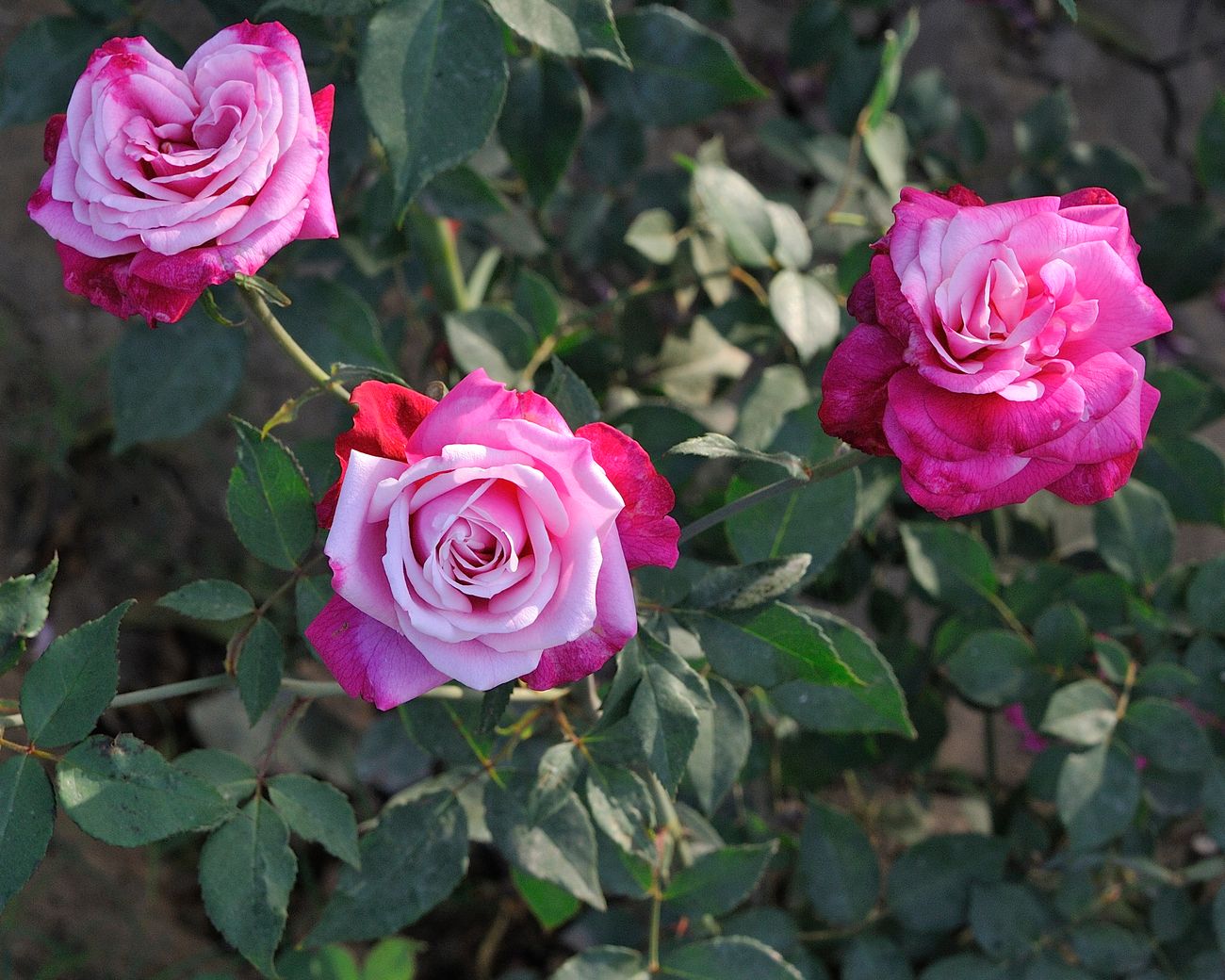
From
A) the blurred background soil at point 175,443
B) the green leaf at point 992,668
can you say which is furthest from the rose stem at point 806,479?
the blurred background soil at point 175,443

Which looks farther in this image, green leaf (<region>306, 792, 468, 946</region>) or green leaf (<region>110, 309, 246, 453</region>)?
green leaf (<region>110, 309, 246, 453</region>)

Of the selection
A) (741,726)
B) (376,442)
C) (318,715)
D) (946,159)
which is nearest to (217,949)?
(318,715)

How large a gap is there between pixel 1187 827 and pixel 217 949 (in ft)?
4.16

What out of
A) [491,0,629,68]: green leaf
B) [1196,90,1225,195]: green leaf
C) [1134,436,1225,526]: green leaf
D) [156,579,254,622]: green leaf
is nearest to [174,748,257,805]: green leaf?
[156,579,254,622]: green leaf

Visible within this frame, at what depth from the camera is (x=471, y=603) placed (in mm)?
549

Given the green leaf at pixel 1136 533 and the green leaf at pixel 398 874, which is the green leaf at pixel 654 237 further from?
the green leaf at pixel 398 874

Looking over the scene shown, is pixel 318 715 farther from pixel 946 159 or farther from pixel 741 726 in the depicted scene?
pixel 946 159

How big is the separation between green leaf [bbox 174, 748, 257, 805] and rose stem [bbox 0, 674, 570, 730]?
0.15 feet

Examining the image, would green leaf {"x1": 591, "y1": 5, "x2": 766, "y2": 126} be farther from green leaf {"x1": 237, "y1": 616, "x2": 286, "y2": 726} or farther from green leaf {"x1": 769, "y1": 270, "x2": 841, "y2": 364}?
green leaf {"x1": 237, "y1": 616, "x2": 286, "y2": 726}

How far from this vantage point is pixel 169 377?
3.56 ft

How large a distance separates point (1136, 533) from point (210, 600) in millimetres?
877

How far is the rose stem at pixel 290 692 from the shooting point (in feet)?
2.29

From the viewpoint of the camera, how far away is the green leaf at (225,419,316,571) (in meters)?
0.72

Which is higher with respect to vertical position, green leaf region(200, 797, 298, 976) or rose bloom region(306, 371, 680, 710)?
rose bloom region(306, 371, 680, 710)
